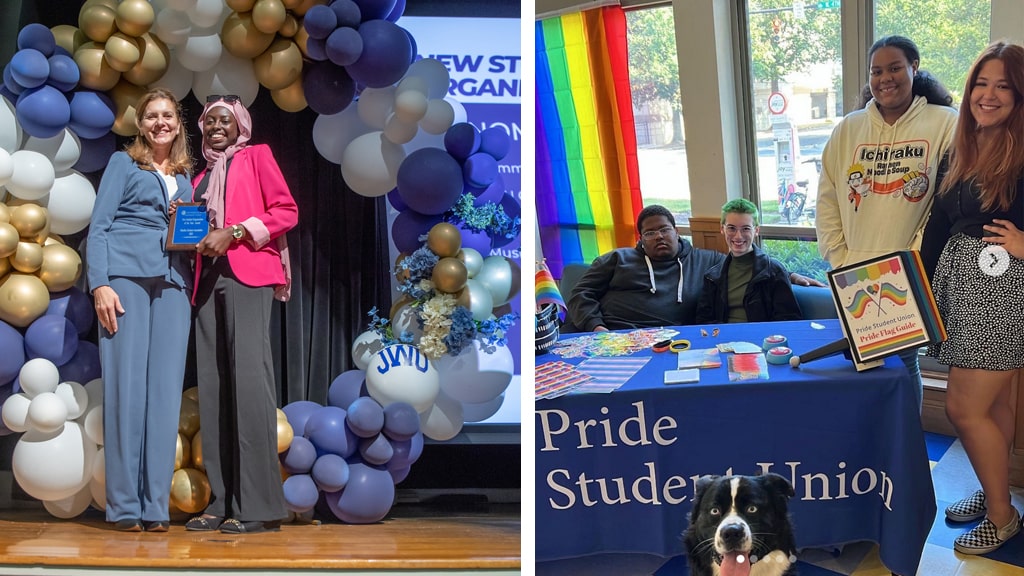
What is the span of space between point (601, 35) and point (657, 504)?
4.24ft

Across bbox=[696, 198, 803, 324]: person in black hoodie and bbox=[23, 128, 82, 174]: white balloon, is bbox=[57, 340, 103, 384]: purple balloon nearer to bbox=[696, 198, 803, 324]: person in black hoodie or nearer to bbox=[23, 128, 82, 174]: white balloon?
bbox=[23, 128, 82, 174]: white balloon

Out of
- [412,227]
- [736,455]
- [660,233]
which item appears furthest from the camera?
[412,227]

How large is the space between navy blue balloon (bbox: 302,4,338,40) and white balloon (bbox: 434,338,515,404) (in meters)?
1.03

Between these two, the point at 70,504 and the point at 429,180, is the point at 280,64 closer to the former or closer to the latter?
the point at 429,180

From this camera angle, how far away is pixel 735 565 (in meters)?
2.52

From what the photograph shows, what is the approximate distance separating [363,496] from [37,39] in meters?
1.68

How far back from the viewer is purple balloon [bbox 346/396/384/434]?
3.06m

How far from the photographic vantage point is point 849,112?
2.82 m

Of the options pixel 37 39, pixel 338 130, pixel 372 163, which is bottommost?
pixel 372 163

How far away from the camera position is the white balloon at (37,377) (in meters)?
2.98

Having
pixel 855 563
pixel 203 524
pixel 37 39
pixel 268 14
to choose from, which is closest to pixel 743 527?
pixel 855 563

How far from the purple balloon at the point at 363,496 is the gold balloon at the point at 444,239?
718 mm

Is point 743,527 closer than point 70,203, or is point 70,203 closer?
point 743,527

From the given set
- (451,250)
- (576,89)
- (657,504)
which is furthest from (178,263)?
(657,504)
